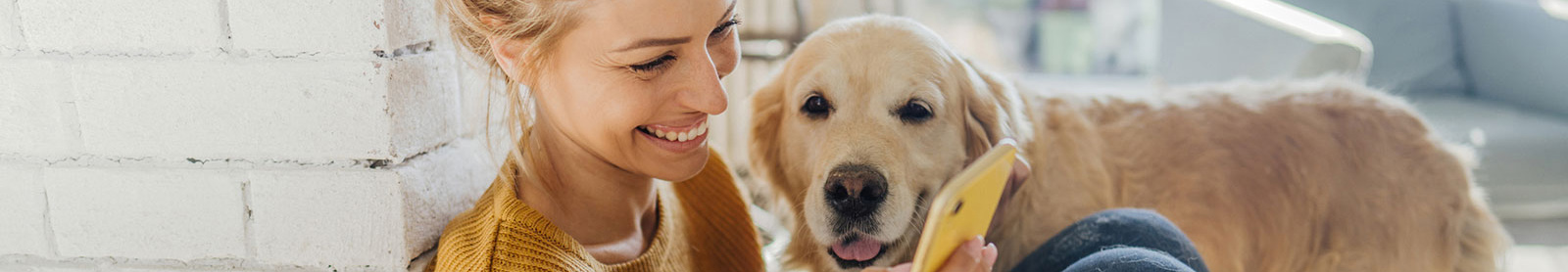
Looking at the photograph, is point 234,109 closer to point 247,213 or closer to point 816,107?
point 247,213

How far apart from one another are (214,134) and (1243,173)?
1.58 meters

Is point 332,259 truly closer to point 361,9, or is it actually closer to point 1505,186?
point 361,9

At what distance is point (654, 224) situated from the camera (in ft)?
4.23

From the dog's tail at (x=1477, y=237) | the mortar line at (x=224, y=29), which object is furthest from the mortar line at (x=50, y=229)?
the dog's tail at (x=1477, y=237)

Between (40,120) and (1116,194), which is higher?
(40,120)

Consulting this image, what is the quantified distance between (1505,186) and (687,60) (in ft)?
10.7

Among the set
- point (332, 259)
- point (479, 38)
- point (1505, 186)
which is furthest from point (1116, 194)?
point (1505, 186)

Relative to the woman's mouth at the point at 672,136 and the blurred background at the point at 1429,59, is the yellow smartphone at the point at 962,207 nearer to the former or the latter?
the woman's mouth at the point at 672,136

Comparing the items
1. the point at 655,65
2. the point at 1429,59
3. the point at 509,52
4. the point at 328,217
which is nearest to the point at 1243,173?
the point at 655,65

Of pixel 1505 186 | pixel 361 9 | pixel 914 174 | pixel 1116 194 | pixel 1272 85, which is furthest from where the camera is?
pixel 1505 186

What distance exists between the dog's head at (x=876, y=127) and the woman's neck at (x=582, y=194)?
0.24 m

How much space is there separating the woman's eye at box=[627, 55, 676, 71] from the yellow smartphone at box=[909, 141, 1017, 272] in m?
0.34

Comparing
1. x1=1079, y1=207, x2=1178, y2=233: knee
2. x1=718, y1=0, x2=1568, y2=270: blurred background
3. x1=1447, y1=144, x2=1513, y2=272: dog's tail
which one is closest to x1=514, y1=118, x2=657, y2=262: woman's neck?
x1=1079, y1=207, x2=1178, y2=233: knee

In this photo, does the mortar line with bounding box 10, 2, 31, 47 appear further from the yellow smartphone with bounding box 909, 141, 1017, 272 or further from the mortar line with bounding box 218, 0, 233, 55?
the yellow smartphone with bounding box 909, 141, 1017, 272
